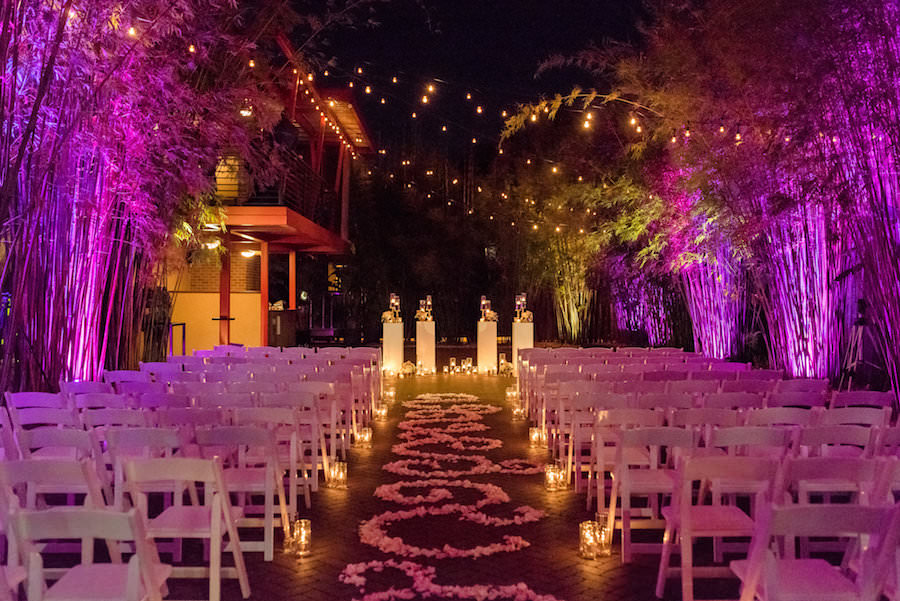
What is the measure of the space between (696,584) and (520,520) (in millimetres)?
1260

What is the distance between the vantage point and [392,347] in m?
14.1

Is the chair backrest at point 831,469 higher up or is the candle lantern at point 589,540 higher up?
the chair backrest at point 831,469

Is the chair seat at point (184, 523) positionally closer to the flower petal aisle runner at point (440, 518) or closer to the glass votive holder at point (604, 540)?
the flower petal aisle runner at point (440, 518)

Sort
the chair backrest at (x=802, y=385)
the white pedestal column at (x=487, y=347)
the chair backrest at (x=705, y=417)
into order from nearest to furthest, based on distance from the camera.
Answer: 1. the chair backrest at (x=705, y=417)
2. the chair backrest at (x=802, y=385)
3. the white pedestal column at (x=487, y=347)

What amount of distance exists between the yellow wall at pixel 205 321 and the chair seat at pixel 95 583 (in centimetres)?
1300

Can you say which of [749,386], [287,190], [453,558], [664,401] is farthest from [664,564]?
[287,190]

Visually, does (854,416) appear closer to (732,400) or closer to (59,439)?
(732,400)

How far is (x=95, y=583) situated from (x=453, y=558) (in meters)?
1.83

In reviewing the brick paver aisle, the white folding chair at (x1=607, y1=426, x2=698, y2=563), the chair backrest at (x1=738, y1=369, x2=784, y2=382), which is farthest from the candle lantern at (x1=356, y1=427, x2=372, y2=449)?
the chair backrest at (x1=738, y1=369, x2=784, y2=382)

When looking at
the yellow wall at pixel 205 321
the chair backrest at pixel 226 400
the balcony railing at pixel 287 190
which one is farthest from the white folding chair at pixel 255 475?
the yellow wall at pixel 205 321

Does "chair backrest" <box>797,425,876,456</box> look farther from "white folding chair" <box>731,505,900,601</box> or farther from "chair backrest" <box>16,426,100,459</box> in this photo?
"chair backrest" <box>16,426,100,459</box>

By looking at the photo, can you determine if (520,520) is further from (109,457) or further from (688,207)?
(688,207)

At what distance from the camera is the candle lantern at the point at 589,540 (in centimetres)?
420

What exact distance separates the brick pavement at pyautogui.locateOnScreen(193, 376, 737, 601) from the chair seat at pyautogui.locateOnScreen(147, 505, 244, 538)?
13.7 inches
